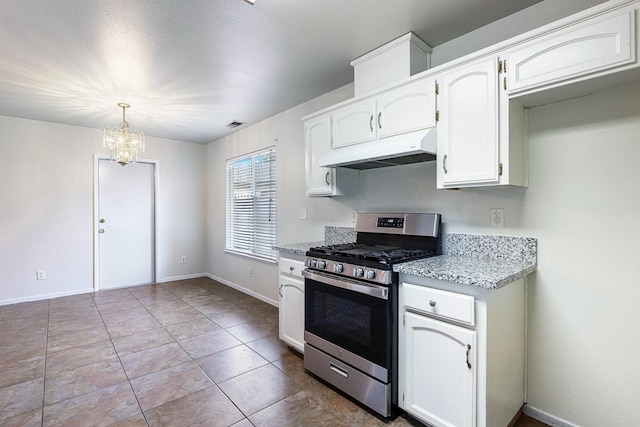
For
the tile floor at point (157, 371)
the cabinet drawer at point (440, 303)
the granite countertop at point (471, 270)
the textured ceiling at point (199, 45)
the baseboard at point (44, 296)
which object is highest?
the textured ceiling at point (199, 45)

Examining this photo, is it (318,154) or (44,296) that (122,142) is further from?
(44,296)

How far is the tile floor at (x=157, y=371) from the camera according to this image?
198 centimetres

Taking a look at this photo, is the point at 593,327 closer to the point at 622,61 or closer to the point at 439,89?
the point at 622,61

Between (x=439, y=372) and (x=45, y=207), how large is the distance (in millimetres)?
5289

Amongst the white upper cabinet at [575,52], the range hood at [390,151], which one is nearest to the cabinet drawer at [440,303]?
the range hood at [390,151]

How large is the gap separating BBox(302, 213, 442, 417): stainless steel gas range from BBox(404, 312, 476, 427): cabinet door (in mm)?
114

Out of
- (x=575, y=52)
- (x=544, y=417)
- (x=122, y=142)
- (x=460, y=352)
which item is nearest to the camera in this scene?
(x=575, y=52)

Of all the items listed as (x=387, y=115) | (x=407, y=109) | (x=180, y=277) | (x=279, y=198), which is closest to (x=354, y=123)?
(x=387, y=115)

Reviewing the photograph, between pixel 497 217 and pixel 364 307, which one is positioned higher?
pixel 497 217

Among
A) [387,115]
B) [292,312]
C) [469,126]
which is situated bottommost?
[292,312]

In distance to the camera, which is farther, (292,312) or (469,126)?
(292,312)

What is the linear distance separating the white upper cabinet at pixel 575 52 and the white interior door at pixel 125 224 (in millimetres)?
5340

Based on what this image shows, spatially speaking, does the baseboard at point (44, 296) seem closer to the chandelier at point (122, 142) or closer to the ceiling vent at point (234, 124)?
the chandelier at point (122, 142)

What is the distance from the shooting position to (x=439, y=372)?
1.72 meters
